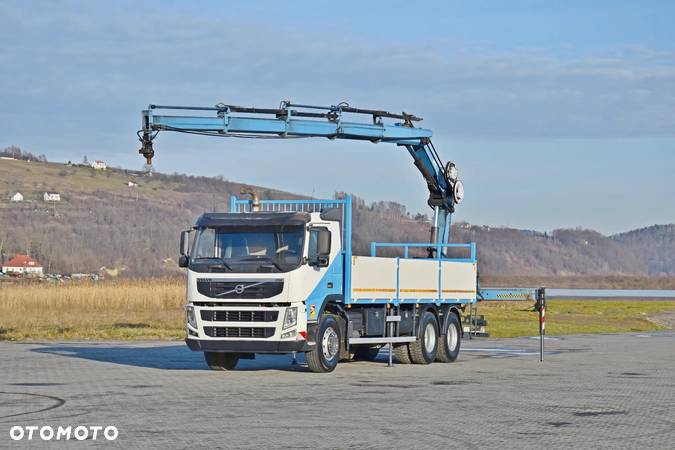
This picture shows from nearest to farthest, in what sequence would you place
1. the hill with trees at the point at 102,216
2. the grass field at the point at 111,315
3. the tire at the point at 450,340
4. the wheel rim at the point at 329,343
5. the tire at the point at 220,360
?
the wheel rim at the point at 329,343, the tire at the point at 220,360, the tire at the point at 450,340, the grass field at the point at 111,315, the hill with trees at the point at 102,216

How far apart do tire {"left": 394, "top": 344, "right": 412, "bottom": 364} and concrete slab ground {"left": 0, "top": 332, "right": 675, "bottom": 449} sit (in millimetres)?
424

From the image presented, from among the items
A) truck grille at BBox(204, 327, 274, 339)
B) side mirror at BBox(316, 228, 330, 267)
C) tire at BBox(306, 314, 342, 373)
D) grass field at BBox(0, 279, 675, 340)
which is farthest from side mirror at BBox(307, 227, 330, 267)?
grass field at BBox(0, 279, 675, 340)

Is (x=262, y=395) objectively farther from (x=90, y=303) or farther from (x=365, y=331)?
(x=90, y=303)

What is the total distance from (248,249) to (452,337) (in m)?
7.01

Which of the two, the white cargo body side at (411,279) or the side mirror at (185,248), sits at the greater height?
the side mirror at (185,248)

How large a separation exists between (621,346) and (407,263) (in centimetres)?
1159

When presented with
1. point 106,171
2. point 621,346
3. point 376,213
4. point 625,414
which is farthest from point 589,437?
point 106,171

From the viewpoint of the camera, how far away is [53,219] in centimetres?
14950

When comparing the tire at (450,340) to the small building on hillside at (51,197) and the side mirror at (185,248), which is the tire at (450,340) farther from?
the small building on hillside at (51,197)

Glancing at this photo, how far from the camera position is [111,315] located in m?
46.7

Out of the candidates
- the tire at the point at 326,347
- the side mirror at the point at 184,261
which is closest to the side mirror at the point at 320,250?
the tire at the point at 326,347

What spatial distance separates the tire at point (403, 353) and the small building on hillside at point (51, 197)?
5258 inches

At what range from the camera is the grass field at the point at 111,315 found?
1518 inches

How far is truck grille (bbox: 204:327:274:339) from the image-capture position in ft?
74.5
